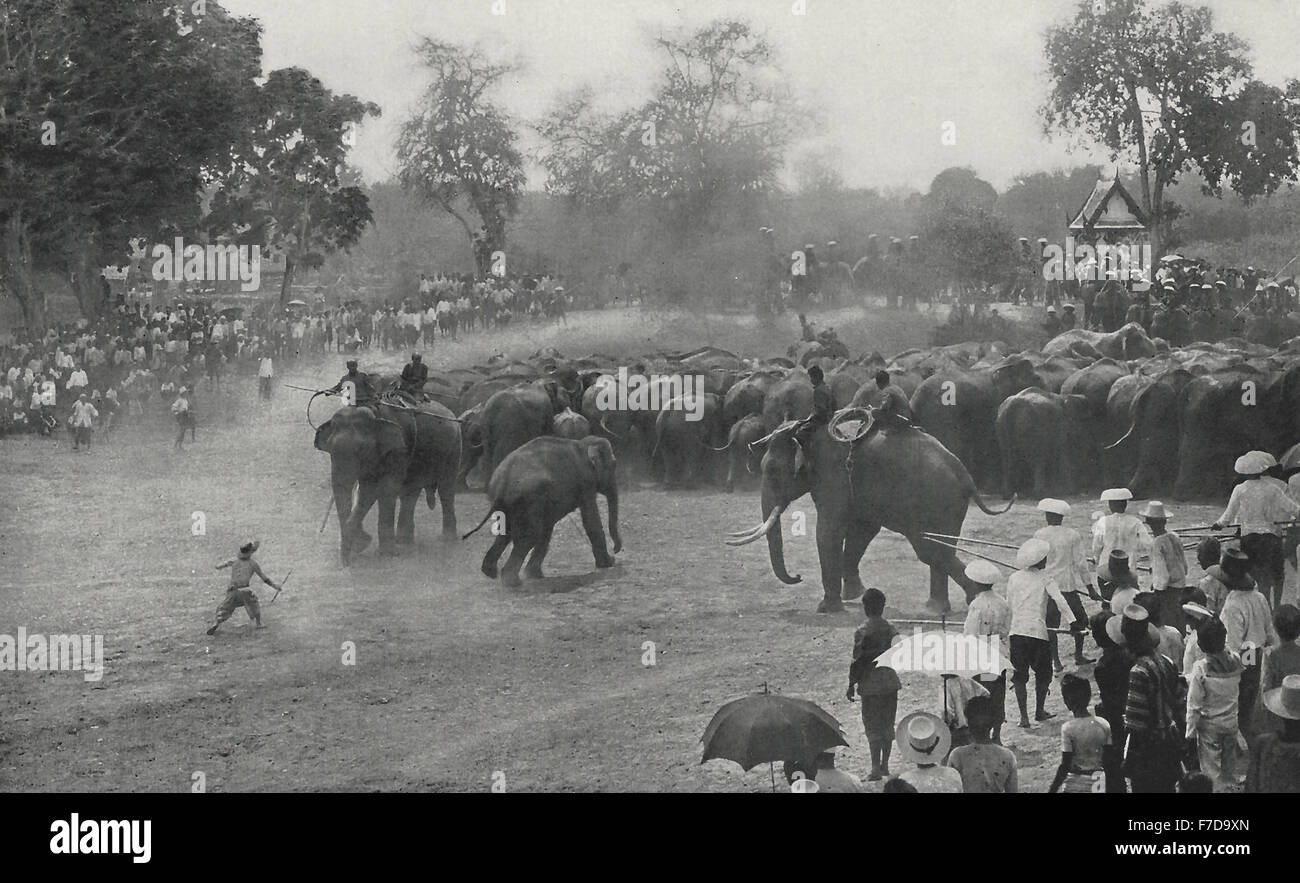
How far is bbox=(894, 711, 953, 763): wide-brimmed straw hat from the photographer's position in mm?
6902

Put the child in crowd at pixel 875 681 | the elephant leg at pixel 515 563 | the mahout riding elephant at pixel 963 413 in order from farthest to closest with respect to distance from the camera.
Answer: the mahout riding elephant at pixel 963 413 < the elephant leg at pixel 515 563 < the child in crowd at pixel 875 681

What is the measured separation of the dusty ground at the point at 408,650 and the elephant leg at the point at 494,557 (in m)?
0.19

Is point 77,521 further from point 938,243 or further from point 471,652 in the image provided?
point 938,243

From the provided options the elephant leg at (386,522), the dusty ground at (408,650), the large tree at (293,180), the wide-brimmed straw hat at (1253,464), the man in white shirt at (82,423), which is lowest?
the dusty ground at (408,650)

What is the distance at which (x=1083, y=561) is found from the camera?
9398mm

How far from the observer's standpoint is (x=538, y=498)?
1293 centimetres

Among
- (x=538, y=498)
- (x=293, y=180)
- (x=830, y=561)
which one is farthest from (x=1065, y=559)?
(x=293, y=180)

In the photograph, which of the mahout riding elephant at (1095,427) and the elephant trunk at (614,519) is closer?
the elephant trunk at (614,519)

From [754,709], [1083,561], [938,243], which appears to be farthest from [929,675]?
[938,243]

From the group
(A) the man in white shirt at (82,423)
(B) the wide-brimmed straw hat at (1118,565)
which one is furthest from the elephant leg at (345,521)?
(A) the man in white shirt at (82,423)

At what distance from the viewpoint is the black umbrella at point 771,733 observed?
723 cm

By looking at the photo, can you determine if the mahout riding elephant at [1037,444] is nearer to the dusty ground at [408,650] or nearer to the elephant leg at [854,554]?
the dusty ground at [408,650]

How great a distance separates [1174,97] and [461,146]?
11466 millimetres
